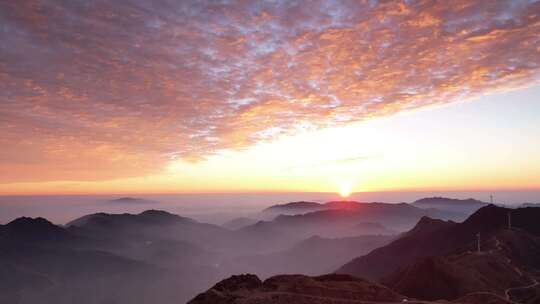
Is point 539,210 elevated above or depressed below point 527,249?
above

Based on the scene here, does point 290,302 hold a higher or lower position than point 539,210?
lower

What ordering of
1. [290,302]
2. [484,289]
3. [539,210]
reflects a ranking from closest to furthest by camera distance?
[290,302] → [484,289] → [539,210]

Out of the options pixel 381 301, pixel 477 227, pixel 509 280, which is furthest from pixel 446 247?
pixel 381 301

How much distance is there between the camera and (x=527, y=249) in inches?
5748

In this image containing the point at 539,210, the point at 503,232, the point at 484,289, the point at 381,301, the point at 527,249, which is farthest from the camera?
the point at 539,210

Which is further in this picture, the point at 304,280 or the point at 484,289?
the point at 484,289

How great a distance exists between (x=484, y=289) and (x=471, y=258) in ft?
77.2

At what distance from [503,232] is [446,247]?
43018 mm

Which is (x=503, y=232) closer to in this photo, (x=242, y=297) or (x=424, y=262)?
(x=424, y=262)

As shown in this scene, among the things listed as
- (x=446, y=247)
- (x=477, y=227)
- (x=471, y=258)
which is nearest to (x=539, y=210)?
(x=477, y=227)

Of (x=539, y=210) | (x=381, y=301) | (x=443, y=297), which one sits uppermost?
(x=539, y=210)

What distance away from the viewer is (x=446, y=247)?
652 ft

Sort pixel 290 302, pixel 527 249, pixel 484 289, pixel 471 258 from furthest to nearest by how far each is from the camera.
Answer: pixel 527 249 < pixel 471 258 < pixel 484 289 < pixel 290 302

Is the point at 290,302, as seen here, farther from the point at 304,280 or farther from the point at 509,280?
the point at 509,280
